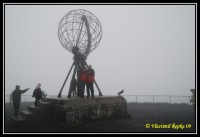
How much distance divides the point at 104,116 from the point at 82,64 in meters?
3.94

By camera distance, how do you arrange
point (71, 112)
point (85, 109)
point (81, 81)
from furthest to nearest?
point (81, 81), point (85, 109), point (71, 112)

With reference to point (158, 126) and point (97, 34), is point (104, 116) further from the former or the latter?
point (97, 34)

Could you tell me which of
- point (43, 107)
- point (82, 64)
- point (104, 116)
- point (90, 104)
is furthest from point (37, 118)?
Result: point (82, 64)

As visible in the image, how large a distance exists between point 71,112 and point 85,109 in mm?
880

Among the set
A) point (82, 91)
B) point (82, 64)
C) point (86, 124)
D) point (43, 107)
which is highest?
point (82, 64)

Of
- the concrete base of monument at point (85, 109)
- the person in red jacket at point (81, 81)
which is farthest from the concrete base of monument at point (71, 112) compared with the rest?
the person in red jacket at point (81, 81)

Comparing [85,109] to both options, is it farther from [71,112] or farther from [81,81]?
[81,81]

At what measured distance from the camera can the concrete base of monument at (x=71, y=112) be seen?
9633mm

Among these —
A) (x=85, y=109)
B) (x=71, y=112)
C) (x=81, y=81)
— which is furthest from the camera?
(x=81, y=81)

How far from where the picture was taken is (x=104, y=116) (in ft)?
36.2

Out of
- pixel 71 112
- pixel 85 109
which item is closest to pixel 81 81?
pixel 85 109

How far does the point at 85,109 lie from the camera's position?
10344 mm

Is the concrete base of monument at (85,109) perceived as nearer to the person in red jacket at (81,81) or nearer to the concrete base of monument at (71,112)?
the concrete base of monument at (71,112)

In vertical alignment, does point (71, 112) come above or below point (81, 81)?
below
